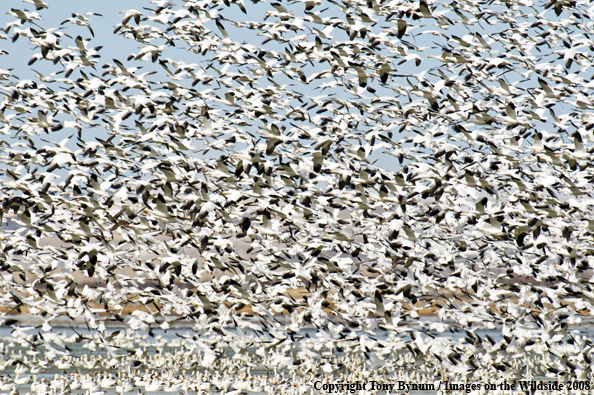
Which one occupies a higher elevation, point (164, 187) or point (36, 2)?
point (36, 2)

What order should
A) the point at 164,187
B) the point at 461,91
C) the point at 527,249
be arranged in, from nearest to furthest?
the point at 164,187 < the point at 527,249 < the point at 461,91

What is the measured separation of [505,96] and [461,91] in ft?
4.93

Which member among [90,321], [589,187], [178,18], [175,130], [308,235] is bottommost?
[90,321]

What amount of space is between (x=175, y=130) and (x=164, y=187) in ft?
5.23

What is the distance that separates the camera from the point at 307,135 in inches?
546

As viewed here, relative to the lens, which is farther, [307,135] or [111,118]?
[111,118]

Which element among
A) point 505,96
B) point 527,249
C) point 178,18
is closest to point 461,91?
point 505,96

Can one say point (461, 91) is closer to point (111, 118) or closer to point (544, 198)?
point (544, 198)

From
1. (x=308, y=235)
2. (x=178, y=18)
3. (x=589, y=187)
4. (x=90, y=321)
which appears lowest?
(x=90, y=321)

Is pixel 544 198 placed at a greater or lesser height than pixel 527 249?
greater

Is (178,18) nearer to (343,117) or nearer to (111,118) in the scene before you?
(111,118)

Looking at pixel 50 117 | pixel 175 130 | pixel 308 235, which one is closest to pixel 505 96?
pixel 308 235

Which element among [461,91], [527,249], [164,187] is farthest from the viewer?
[461,91]

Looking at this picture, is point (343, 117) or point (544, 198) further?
point (343, 117)
